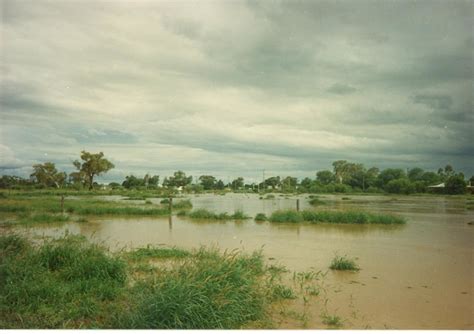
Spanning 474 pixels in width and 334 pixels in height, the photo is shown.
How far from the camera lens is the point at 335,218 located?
17125mm

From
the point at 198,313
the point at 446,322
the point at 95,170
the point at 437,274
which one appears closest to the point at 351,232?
the point at 437,274

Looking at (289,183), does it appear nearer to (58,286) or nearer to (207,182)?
(207,182)

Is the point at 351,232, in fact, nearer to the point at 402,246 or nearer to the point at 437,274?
the point at 402,246

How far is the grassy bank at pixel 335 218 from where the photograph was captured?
55.1 ft

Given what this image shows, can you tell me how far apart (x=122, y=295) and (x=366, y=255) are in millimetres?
6834

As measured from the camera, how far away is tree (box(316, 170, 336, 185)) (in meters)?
48.6

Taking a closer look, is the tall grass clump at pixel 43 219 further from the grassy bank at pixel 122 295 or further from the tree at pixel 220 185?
the tree at pixel 220 185

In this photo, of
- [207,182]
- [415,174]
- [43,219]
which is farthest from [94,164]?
[207,182]

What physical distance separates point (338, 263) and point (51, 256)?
590 cm

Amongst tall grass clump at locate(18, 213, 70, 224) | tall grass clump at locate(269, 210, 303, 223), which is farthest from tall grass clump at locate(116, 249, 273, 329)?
tall grass clump at locate(18, 213, 70, 224)

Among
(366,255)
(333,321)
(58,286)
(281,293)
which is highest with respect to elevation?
(58,286)

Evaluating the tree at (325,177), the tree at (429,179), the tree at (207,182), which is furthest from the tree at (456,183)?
the tree at (207,182)

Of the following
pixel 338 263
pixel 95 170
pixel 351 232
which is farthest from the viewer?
pixel 95 170

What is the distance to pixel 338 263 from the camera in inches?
A: 320
